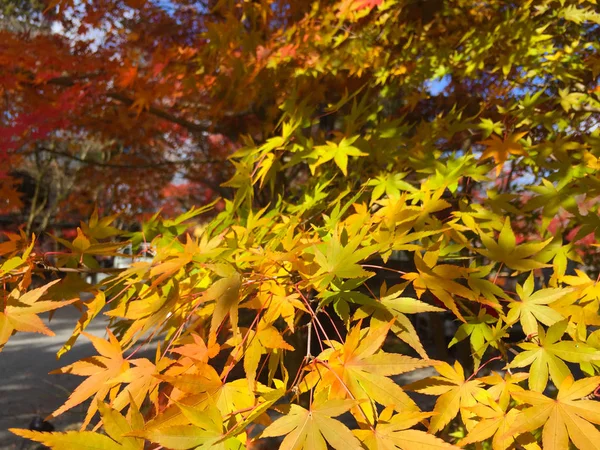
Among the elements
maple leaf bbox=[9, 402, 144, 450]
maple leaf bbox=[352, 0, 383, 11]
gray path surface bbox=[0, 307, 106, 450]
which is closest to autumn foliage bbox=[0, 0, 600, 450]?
maple leaf bbox=[9, 402, 144, 450]

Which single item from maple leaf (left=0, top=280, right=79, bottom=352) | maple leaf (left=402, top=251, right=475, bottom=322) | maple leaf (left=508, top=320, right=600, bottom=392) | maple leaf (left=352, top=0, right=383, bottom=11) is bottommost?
maple leaf (left=508, top=320, right=600, bottom=392)

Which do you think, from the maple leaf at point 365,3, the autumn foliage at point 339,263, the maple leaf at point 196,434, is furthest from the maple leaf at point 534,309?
the maple leaf at point 365,3

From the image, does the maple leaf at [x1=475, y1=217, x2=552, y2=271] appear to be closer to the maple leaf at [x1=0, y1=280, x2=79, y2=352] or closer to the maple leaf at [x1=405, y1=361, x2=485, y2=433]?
the maple leaf at [x1=405, y1=361, x2=485, y2=433]

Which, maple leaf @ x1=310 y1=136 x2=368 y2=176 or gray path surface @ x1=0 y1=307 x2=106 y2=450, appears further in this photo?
gray path surface @ x1=0 y1=307 x2=106 y2=450

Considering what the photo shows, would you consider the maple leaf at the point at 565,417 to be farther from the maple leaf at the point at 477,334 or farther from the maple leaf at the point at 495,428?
the maple leaf at the point at 477,334

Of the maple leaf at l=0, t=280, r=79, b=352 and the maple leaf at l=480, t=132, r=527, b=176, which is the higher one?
the maple leaf at l=480, t=132, r=527, b=176

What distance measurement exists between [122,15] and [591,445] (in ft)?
14.0

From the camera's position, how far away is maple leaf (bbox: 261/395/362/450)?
0.49 metres

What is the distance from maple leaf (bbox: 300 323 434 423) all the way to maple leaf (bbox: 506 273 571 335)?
0.33m

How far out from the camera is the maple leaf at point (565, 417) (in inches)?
21.7

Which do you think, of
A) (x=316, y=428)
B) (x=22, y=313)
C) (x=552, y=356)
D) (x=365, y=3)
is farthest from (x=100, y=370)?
(x=365, y=3)

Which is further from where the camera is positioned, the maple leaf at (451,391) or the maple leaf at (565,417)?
the maple leaf at (451,391)

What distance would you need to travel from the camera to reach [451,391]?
28.7 inches

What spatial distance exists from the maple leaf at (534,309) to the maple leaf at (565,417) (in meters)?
0.16
